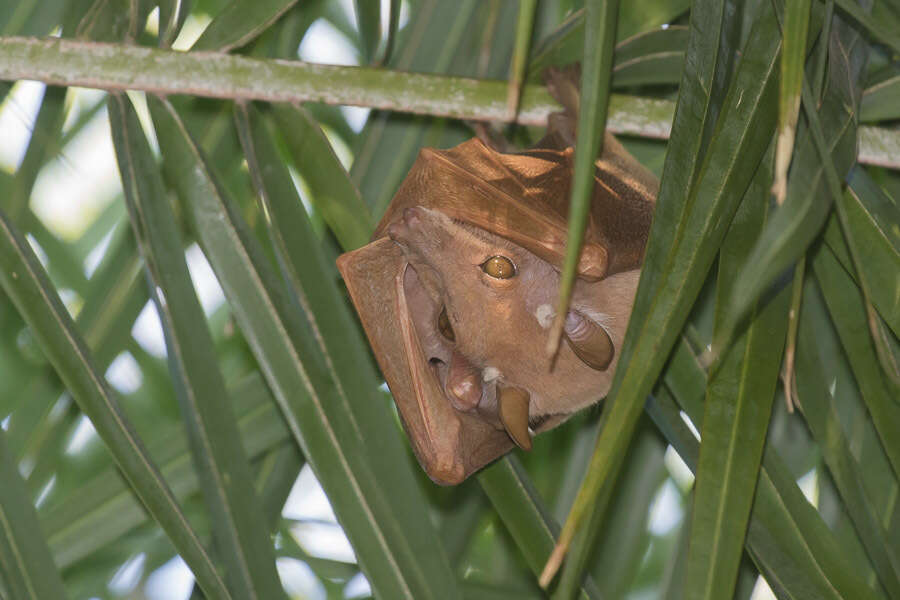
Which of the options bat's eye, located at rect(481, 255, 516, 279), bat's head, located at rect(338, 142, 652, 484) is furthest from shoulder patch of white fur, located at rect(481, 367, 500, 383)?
bat's eye, located at rect(481, 255, 516, 279)

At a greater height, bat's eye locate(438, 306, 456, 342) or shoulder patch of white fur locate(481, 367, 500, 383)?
bat's eye locate(438, 306, 456, 342)

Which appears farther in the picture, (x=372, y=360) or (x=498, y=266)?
(x=372, y=360)

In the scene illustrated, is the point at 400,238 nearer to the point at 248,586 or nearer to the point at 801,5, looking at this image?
the point at 248,586

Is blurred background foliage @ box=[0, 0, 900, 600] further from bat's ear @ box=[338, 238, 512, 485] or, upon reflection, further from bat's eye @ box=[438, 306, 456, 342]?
bat's eye @ box=[438, 306, 456, 342]

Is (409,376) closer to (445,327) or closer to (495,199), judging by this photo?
(445,327)

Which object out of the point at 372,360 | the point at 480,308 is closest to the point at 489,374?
the point at 480,308

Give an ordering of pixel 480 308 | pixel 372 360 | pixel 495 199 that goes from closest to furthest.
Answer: pixel 495 199
pixel 480 308
pixel 372 360

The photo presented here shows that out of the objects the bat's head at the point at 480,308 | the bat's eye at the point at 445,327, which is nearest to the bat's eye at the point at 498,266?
the bat's head at the point at 480,308

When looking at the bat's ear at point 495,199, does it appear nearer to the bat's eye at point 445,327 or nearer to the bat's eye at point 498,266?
the bat's eye at point 498,266
